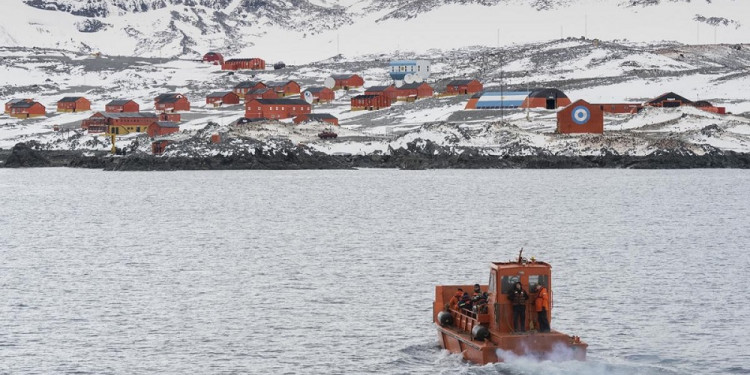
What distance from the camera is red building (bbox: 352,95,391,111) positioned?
18199 cm

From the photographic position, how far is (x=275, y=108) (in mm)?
176750

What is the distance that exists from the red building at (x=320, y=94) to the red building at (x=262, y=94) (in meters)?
6.21

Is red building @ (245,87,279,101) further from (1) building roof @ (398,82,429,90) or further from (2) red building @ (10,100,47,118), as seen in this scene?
(2) red building @ (10,100,47,118)

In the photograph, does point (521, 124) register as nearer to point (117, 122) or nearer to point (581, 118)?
point (581, 118)

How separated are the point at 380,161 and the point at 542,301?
108m

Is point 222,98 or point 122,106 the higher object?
point 222,98

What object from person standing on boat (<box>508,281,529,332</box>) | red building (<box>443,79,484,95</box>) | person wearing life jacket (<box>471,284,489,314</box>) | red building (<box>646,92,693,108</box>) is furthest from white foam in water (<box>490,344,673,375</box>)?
red building (<box>443,79,484,95</box>)

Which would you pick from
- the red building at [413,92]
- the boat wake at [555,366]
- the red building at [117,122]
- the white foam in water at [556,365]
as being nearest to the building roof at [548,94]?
the red building at [413,92]

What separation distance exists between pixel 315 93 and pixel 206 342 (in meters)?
157

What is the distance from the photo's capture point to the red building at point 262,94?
189 meters

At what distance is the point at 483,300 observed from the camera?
37.3 metres

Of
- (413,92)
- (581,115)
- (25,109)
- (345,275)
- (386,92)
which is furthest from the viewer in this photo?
(25,109)

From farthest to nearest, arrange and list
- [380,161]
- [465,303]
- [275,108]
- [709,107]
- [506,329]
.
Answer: [275,108], [709,107], [380,161], [465,303], [506,329]

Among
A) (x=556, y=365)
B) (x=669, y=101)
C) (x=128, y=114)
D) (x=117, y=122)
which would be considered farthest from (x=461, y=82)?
(x=556, y=365)
